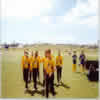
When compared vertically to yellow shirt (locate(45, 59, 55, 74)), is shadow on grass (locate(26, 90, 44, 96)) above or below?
below

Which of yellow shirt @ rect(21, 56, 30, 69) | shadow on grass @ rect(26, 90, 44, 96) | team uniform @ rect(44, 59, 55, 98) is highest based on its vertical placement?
yellow shirt @ rect(21, 56, 30, 69)

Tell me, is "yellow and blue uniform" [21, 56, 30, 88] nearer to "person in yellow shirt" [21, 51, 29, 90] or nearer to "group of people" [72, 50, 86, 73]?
"person in yellow shirt" [21, 51, 29, 90]

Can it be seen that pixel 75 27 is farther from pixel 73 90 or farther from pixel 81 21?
pixel 73 90

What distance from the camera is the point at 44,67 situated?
14.4 ft

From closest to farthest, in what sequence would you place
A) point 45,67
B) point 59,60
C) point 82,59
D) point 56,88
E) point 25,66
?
1. point 45,67
2. point 56,88
3. point 25,66
4. point 59,60
5. point 82,59

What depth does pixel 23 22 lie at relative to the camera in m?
4.62

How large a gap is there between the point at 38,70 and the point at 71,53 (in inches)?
45.9

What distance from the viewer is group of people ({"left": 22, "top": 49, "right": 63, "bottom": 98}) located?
4379mm

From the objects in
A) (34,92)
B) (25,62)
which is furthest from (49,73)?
(25,62)

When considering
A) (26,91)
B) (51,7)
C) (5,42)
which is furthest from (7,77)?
(51,7)

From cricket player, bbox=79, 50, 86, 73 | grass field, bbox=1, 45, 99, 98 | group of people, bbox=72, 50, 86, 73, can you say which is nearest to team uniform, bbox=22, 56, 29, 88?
grass field, bbox=1, 45, 99, 98

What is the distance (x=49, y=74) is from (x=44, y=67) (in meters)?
0.24

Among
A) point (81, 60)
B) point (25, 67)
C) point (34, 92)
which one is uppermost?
point (81, 60)

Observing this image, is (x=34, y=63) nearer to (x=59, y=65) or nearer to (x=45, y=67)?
(x=45, y=67)
